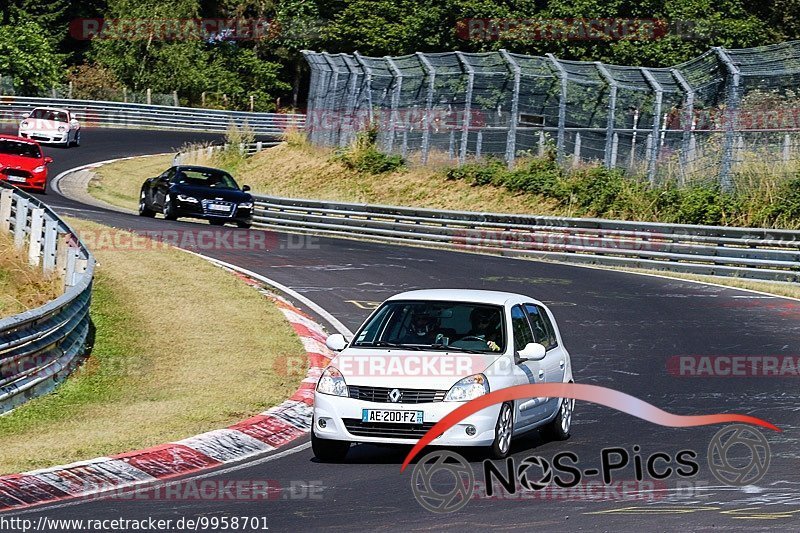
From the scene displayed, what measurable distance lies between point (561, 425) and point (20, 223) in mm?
12181

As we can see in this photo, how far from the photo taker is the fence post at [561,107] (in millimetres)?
33625

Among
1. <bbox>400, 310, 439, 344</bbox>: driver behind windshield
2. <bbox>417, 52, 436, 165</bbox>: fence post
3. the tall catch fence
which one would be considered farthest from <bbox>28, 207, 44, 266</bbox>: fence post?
<bbox>417, 52, 436, 165</bbox>: fence post

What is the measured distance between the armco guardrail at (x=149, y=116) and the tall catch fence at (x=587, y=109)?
73.2ft

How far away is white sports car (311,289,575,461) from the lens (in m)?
10.6

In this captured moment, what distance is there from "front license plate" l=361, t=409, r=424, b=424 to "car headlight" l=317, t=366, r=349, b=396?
26 centimetres

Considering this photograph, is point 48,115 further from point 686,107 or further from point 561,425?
point 561,425

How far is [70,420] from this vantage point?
514 inches

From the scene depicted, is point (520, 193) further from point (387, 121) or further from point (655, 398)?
point (655, 398)

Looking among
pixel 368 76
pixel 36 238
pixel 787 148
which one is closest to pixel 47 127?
pixel 368 76

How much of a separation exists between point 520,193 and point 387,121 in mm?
6340

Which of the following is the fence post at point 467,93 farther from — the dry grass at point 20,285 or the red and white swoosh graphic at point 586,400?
the red and white swoosh graphic at point 586,400

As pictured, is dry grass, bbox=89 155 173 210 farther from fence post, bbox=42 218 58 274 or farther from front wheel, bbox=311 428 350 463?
front wheel, bbox=311 428 350 463

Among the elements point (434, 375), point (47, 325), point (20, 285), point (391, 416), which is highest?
point (434, 375)

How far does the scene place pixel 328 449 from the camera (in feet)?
35.9
